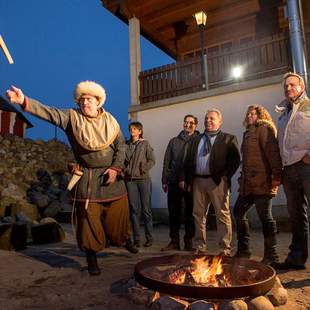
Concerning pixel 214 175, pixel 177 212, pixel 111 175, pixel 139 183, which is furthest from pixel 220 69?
pixel 111 175

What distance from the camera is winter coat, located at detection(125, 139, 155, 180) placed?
5.27 metres

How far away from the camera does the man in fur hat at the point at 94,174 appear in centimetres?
343

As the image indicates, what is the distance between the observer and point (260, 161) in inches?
145

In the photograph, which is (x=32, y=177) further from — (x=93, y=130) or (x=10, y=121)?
(x=10, y=121)

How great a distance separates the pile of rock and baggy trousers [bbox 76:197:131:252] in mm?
2368

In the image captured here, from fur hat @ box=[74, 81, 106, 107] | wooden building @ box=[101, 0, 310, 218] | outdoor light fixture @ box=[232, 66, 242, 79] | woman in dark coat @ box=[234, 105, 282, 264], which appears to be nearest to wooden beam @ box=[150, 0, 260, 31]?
wooden building @ box=[101, 0, 310, 218]

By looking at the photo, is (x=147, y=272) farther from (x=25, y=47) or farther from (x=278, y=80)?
(x=25, y=47)

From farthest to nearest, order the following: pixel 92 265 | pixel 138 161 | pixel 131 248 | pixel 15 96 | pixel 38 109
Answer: pixel 138 161
pixel 131 248
pixel 92 265
pixel 38 109
pixel 15 96

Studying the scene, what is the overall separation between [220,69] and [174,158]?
4.42 metres

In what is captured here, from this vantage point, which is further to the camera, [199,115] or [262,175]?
[199,115]

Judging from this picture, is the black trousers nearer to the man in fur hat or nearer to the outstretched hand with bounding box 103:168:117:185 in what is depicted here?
the man in fur hat

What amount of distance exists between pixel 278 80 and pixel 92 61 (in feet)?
622

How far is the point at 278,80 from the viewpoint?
7.38 metres

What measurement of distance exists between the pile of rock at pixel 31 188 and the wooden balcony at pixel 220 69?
14.5 feet
